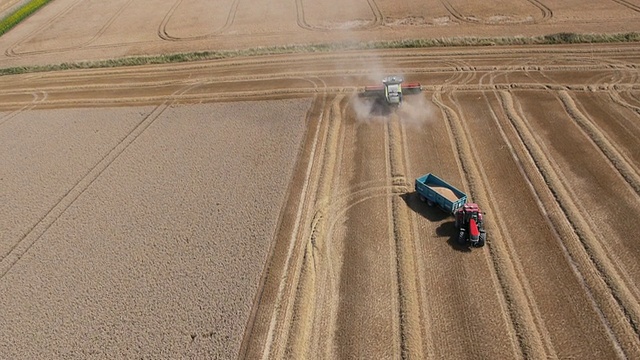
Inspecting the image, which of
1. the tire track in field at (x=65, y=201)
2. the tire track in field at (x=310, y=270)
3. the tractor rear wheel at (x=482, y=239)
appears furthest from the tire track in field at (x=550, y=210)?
the tire track in field at (x=65, y=201)

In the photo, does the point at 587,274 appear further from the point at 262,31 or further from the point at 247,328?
the point at 262,31

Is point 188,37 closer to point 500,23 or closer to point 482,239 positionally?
point 500,23

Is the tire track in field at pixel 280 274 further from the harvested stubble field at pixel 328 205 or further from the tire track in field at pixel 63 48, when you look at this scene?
the tire track in field at pixel 63 48

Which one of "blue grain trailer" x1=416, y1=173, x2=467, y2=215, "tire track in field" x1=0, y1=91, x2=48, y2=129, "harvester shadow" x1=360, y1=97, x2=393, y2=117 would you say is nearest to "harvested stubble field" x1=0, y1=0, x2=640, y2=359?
"harvester shadow" x1=360, y1=97, x2=393, y2=117

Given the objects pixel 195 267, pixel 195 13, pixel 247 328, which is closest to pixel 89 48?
pixel 195 13

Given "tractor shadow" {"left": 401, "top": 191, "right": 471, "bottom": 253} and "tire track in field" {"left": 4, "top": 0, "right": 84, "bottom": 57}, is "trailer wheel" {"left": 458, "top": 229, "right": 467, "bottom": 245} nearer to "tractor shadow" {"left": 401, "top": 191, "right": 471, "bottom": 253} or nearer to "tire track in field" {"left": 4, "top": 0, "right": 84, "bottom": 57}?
"tractor shadow" {"left": 401, "top": 191, "right": 471, "bottom": 253}

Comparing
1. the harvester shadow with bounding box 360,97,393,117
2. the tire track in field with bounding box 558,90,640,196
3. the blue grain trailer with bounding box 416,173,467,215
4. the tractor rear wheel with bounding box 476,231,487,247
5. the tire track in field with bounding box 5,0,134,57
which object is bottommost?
the tractor rear wheel with bounding box 476,231,487,247
